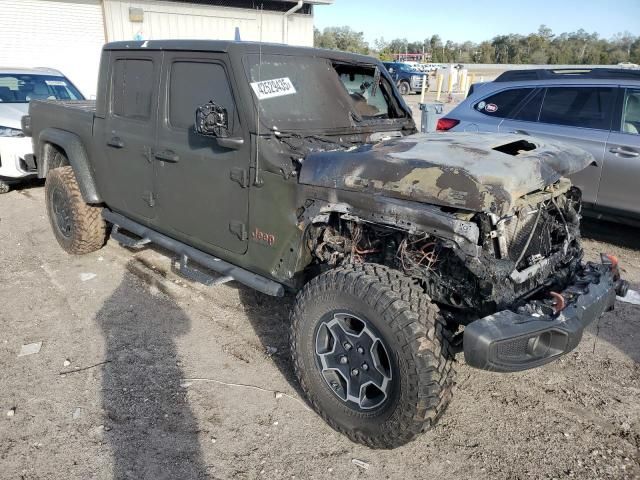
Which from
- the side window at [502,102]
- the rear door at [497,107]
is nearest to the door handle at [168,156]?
the rear door at [497,107]

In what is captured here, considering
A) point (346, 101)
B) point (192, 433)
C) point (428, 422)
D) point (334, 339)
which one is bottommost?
point (192, 433)

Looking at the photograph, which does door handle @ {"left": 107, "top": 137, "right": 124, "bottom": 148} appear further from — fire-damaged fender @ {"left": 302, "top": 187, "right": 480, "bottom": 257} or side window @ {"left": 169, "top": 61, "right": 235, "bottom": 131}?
fire-damaged fender @ {"left": 302, "top": 187, "right": 480, "bottom": 257}

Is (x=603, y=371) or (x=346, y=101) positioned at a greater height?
(x=346, y=101)

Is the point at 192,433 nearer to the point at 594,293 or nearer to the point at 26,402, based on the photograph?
the point at 26,402

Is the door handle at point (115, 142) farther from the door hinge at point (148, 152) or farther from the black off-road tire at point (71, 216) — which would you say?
the black off-road tire at point (71, 216)

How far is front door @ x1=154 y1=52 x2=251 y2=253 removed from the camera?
11.0ft

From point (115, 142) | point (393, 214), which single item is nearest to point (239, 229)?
point (393, 214)

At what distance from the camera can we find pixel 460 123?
6414 millimetres

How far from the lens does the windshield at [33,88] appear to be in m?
8.26

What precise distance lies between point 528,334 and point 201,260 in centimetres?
231

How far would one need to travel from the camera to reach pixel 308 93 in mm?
3564

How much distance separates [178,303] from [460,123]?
404cm

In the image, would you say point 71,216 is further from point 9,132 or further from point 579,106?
point 579,106

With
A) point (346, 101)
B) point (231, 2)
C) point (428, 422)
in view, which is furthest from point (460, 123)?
point (231, 2)
